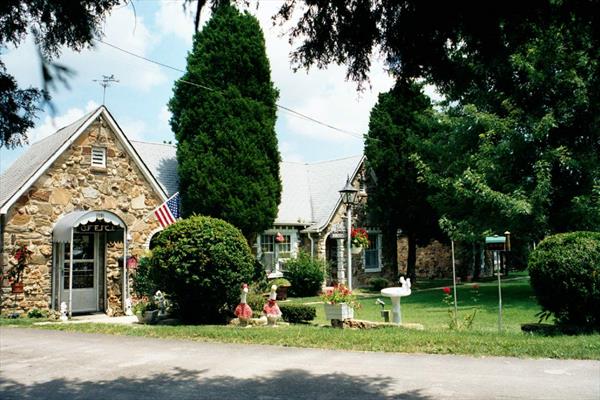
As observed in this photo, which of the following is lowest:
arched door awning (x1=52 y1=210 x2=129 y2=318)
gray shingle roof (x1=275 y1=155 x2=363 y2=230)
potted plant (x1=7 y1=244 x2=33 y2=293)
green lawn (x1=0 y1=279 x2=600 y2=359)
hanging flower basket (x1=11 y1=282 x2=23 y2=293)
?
green lawn (x1=0 y1=279 x2=600 y2=359)

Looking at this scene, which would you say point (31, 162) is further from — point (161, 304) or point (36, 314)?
point (161, 304)

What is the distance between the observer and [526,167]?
68.3ft

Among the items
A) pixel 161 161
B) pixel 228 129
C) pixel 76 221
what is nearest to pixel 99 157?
pixel 76 221

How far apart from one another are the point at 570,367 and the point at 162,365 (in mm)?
6122

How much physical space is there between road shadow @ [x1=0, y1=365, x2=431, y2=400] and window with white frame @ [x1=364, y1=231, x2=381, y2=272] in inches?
804

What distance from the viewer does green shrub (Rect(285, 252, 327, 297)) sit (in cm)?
2366

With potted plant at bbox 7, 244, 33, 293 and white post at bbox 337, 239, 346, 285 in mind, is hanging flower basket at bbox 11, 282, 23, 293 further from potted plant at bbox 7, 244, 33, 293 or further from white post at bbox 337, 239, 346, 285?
white post at bbox 337, 239, 346, 285

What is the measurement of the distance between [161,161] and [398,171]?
10.6 metres

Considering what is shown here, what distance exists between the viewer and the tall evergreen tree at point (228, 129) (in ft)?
68.2

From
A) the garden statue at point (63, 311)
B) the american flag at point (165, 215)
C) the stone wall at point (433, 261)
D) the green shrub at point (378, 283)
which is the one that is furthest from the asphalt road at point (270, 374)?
the stone wall at point (433, 261)

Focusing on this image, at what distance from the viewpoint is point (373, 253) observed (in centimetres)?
2867

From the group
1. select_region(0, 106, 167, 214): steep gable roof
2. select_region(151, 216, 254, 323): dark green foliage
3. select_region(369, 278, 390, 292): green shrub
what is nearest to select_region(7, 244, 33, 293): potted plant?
select_region(0, 106, 167, 214): steep gable roof

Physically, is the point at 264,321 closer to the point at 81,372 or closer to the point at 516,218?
the point at 81,372

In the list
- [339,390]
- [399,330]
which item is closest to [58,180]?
[399,330]
